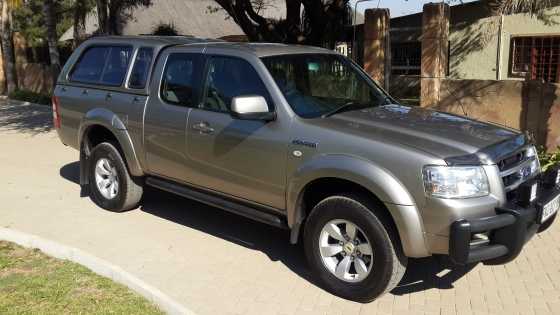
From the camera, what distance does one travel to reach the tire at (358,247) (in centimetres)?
414

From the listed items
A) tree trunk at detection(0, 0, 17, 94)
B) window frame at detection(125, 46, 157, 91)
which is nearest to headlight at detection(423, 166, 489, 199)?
window frame at detection(125, 46, 157, 91)

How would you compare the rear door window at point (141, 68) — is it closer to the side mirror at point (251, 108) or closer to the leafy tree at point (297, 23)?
the side mirror at point (251, 108)

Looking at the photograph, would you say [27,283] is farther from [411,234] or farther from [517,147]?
[517,147]

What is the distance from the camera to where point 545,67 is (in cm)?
1549

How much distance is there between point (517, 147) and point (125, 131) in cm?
376

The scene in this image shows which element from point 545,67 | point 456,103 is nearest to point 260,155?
point 456,103

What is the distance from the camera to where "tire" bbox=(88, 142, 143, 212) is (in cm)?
633

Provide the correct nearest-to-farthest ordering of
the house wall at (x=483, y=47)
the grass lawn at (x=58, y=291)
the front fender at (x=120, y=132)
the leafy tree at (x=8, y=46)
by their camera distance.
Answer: the grass lawn at (x=58, y=291) < the front fender at (x=120, y=132) < the house wall at (x=483, y=47) < the leafy tree at (x=8, y=46)

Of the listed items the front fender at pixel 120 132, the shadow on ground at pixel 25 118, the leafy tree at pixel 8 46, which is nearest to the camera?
the front fender at pixel 120 132

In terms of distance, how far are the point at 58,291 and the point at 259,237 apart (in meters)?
2.07

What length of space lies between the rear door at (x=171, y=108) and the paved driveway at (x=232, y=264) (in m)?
0.72

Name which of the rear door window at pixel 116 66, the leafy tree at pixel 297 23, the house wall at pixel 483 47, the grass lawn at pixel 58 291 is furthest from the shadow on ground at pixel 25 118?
the house wall at pixel 483 47

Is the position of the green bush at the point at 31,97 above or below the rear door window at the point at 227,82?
below

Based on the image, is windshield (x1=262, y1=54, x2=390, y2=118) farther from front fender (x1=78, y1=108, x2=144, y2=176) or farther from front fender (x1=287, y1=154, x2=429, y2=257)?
front fender (x1=78, y1=108, x2=144, y2=176)
